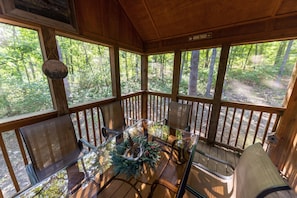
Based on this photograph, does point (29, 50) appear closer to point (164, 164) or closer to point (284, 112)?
point (164, 164)

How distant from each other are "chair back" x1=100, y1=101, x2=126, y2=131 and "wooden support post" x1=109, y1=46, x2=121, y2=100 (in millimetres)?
319

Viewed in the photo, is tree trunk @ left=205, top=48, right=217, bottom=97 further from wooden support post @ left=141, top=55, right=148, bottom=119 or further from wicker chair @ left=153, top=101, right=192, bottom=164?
wooden support post @ left=141, top=55, right=148, bottom=119

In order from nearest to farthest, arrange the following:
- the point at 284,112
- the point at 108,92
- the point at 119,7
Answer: the point at 284,112 → the point at 119,7 → the point at 108,92

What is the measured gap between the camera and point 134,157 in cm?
122

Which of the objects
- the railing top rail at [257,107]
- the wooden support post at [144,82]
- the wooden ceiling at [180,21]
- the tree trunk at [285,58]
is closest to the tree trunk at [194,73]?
the wooden ceiling at [180,21]

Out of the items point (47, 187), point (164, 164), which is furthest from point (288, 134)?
point (47, 187)

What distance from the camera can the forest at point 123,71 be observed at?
1477mm

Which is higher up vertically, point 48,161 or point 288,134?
point 288,134

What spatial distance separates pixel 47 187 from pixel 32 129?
0.70m

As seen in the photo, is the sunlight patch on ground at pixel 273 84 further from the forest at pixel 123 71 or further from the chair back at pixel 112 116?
the chair back at pixel 112 116

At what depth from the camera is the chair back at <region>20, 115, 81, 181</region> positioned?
4.44ft

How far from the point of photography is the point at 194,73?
10.4ft

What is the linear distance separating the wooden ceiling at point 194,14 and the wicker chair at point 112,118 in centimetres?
181

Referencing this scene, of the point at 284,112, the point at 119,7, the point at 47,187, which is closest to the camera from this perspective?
the point at 47,187
